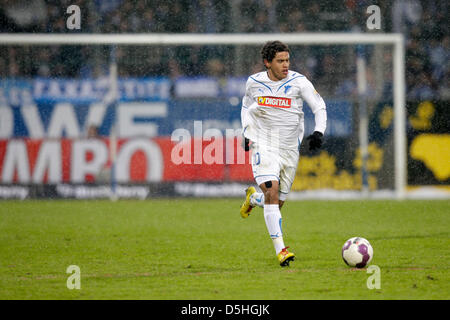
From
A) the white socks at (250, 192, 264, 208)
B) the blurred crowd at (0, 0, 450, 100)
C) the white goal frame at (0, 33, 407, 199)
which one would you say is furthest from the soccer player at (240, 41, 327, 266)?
the blurred crowd at (0, 0, 450, 100)

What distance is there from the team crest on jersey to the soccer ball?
1778mm

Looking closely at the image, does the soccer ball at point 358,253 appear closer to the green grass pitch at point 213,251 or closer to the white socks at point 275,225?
the green grass pitch at point 213,251

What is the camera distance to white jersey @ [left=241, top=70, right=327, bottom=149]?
8.74 meters

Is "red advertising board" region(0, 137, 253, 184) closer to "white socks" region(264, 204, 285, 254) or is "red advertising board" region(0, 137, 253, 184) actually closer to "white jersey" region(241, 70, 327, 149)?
"white jersey" region(241, 70, 327, 149)

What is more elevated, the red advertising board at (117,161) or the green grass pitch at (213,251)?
the red advertising board at (117,161)

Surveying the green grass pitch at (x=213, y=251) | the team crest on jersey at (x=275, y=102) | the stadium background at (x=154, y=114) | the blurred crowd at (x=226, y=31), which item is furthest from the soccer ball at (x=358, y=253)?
the blurred crowd at (x=226, y=31)

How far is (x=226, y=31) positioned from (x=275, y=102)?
10545 mm

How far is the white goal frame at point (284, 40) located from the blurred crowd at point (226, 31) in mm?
195

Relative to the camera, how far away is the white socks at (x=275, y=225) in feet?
27.2

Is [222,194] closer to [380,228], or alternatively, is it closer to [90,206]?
[90,206]

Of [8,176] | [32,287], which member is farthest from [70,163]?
[32,287]

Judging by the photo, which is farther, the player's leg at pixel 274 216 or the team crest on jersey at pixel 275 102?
the team crest on jersey at pixel 275 102
